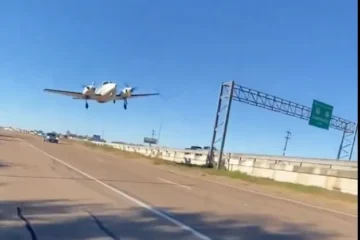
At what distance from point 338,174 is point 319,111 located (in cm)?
1301

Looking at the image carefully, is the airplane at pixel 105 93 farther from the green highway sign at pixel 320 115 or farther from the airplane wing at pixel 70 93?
the green highway sign at pixel 320 115

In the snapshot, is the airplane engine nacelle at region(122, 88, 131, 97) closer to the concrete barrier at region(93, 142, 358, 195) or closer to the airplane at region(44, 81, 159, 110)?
the airplane at region(44, 81, 159, 110)

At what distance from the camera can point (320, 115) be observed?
38719 mm

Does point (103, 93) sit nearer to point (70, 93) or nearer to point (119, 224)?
point (70, 93)

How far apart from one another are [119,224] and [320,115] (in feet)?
108

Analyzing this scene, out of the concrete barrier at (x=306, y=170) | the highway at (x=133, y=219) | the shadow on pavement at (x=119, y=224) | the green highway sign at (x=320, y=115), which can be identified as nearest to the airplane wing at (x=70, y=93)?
the concrete barrier at (x=306, y=170)

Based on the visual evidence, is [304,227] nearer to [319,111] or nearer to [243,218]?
[243,218]

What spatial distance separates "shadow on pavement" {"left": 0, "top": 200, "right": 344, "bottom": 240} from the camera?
7.49 meters

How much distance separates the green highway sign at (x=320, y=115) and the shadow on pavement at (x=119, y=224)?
28.7m

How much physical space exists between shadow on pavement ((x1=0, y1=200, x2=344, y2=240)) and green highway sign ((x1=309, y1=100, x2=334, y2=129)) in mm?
28687

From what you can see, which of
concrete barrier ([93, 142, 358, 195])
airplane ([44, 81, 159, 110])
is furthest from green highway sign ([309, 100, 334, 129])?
airplane ([44, 81, 159, 110])

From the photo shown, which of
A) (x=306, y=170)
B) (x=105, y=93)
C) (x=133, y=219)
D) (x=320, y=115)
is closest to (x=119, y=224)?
(x=133, y=219)

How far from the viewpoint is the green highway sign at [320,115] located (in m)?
38.5

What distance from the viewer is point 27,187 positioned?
14.0 metres
